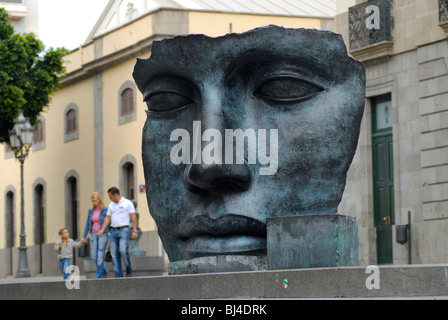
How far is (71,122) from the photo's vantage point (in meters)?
41.0

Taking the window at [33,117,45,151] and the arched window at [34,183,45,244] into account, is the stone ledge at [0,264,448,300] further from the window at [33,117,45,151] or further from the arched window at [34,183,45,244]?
the window at [33,117,45,151]

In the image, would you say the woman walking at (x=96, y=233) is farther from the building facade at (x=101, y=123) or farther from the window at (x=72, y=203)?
the window at (x=72, y=203)

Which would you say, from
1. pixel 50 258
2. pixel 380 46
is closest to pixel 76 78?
pixel 50 258

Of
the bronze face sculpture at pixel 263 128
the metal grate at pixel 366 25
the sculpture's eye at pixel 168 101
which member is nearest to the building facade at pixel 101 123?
the metal grate at pixel 366 25

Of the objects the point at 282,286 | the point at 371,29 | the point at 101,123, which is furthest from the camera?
the point at 101,123

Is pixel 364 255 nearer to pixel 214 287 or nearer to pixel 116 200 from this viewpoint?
pixel 116 200

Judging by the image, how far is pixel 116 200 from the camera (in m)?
15.9

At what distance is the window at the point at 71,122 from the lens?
133 ft

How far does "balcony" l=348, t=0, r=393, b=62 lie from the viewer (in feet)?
78.4

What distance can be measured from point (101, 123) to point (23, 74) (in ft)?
13.7

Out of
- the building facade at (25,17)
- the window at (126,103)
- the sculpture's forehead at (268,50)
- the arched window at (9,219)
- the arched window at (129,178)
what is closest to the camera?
the sculpture's forehead at (268,50)

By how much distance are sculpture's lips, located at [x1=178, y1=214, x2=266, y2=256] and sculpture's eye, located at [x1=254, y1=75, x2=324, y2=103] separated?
0.95m

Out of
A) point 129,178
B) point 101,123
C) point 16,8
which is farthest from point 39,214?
point 16,8

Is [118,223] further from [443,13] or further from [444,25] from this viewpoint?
[443,13]
